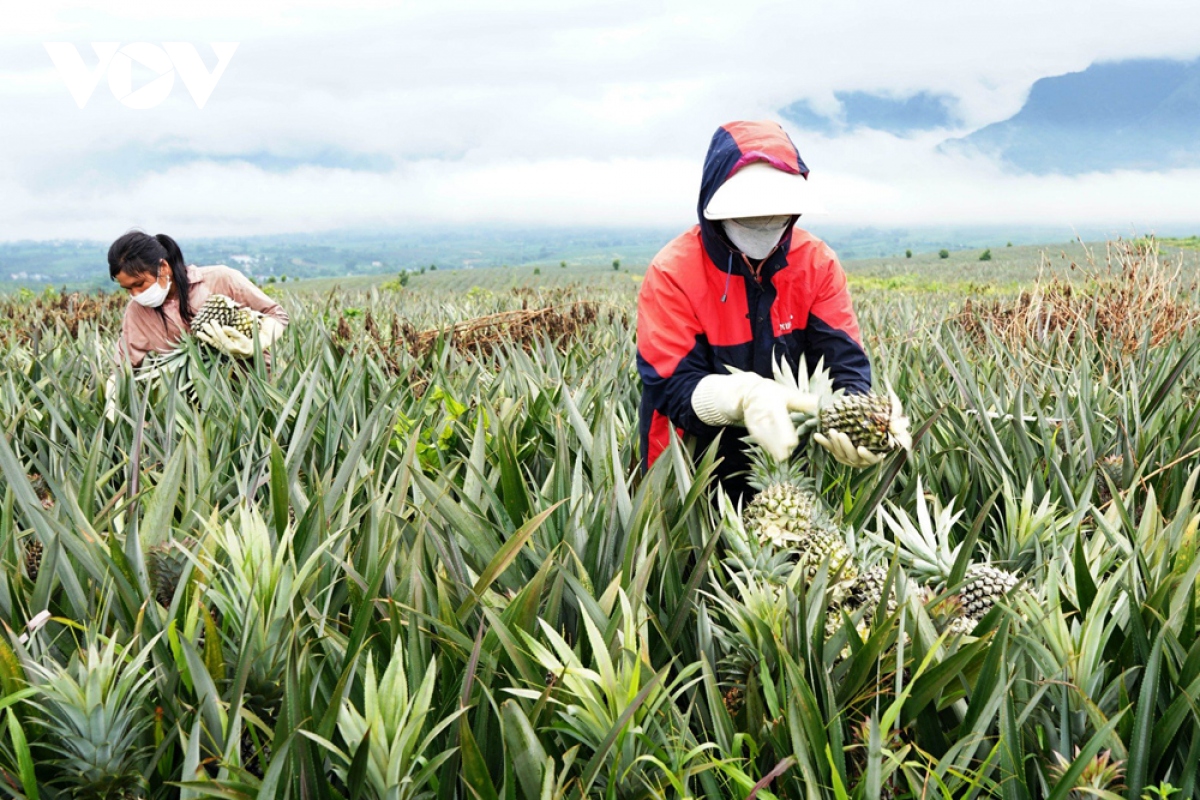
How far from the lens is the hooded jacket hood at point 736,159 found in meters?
1.83

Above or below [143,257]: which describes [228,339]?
below

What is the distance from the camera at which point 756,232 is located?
1931 millimetres

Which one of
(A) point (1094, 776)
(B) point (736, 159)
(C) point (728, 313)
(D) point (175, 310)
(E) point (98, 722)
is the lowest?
(A) point (1094, 776)

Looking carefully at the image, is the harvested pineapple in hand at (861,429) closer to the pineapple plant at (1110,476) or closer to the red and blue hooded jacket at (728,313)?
the red and blue hooded jacket at (728,313)

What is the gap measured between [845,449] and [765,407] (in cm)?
16

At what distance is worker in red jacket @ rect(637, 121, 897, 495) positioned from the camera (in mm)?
1819

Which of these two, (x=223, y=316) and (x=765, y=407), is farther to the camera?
(x=223, y=316)

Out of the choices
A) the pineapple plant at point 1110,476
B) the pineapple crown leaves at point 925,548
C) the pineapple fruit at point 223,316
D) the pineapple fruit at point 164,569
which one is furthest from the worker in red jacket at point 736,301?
the pineapple fruit at point 223,316

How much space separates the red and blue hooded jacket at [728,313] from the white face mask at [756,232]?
3 cm

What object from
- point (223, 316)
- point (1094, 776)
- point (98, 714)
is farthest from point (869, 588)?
point (223, 316)

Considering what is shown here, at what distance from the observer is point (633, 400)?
3.00 meters

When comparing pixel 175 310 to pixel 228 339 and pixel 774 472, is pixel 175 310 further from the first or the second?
pixel 774 472

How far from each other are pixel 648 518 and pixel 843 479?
24.6 inches

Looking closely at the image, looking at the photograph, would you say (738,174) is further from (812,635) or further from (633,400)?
(633,400)
